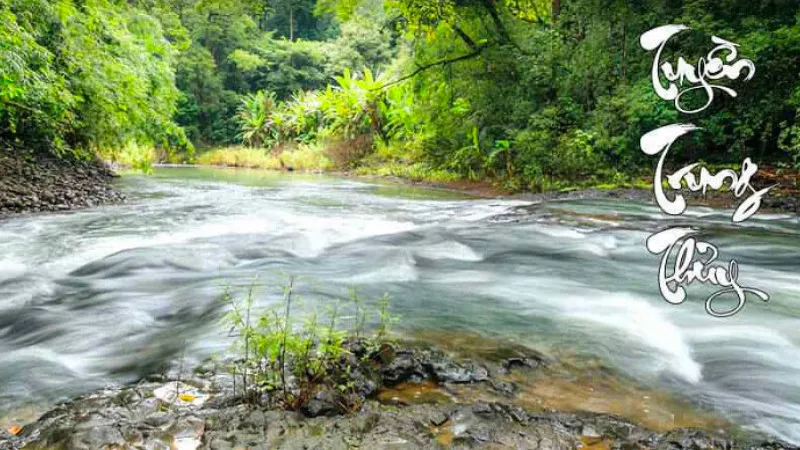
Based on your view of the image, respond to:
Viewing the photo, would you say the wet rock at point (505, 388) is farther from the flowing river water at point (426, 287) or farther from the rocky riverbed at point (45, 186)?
the rocky riverbed at point (45, 186)

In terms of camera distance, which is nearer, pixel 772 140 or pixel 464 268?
pixel 464 268

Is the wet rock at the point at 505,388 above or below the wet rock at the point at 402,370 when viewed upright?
below

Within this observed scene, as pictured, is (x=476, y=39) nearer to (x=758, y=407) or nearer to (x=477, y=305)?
(x=477, y=305)

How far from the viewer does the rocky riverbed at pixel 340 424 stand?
231cm

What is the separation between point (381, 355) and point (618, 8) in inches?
459

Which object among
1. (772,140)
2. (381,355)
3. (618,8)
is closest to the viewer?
(381,355)

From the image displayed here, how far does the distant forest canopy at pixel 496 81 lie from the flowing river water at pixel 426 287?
78.2 inches

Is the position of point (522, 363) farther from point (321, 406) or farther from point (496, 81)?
point (496, 81)

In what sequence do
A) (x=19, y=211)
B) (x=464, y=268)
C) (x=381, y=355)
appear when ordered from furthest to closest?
(x=19, y=211), (x=464, y=268), (x=381, y=355)

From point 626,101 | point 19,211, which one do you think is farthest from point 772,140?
point 19,211

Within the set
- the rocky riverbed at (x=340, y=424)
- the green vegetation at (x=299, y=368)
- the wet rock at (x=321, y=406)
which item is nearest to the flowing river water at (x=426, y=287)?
the rocky riverbed at (x=340, y=424)

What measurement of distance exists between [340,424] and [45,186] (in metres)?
9.17

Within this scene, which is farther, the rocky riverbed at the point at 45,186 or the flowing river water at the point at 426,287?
the rocky riverbed at the point at 45,186

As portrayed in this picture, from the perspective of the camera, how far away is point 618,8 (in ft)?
40.8
